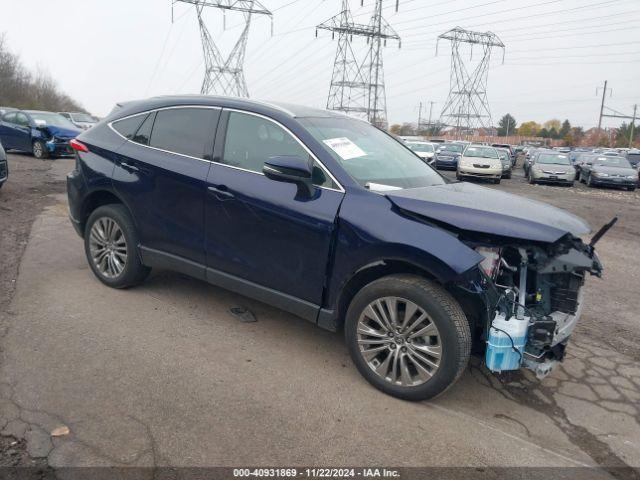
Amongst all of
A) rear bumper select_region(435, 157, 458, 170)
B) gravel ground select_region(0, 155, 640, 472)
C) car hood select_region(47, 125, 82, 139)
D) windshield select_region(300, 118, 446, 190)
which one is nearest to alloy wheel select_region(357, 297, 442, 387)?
gravel ground select_region(0, 155, 640, 472)

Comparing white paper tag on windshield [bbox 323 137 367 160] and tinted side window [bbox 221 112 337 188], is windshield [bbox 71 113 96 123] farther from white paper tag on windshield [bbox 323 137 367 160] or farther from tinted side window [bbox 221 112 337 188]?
white paper tag on windshield [bbox 323 137 367 160]

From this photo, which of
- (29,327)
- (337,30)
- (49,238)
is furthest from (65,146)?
(337,30)

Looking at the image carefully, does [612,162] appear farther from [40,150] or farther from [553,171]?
[40,150]

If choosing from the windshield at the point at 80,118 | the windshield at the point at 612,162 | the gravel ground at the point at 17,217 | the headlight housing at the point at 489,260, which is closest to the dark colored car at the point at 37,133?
the gravel ground at the point at 17,217

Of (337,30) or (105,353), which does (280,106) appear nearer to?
(105,353)

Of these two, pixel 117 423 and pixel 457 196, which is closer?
pixel 117 423

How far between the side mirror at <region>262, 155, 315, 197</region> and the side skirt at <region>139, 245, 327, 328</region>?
2.58ft

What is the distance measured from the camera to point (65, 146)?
16.4 m

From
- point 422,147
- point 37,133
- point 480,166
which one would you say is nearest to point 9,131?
point 37,133

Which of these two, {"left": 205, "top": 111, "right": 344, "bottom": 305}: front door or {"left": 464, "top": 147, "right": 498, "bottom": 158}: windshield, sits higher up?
{"left": 464, "top": 147, "right": 498, "bottom": 158}: windshield

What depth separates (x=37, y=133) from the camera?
16.3 m

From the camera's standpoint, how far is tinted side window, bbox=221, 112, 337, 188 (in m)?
3.72

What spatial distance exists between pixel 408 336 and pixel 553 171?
68.8 feet

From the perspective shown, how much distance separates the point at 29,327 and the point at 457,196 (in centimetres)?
340
